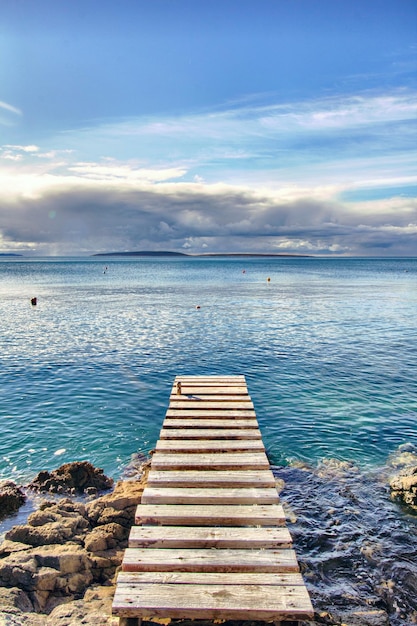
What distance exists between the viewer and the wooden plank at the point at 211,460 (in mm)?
10961

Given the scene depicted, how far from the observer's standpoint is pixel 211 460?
11.2 m

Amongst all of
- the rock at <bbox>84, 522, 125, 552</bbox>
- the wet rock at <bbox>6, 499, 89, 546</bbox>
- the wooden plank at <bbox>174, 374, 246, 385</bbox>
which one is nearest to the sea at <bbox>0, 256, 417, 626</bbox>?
the wet rock at <bbox>6, 499, 89, 546</bbox>

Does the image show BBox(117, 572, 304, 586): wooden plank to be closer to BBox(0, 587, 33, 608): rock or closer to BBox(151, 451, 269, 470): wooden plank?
→ BBox(0, 587, 33, 608): rock

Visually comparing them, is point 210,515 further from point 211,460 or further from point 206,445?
point 206,445

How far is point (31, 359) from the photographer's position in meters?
29.4

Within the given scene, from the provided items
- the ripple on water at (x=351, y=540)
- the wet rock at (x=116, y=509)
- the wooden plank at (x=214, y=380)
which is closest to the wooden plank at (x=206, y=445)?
the wet rock at (x=116, y=509)

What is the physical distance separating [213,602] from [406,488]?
29.5 ft

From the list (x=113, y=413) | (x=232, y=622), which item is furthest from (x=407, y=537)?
(x=113, y=413)

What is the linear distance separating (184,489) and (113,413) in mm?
11096

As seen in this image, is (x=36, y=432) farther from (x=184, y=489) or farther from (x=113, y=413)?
(x=184, y=489)

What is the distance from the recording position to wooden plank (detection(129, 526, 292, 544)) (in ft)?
26.7

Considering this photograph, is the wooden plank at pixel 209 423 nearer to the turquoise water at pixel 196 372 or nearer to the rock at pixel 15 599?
the turquoise water at pixel 196 372

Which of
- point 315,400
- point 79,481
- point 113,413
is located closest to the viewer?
point 79,481

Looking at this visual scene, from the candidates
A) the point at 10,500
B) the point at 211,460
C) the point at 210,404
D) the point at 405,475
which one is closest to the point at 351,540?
the point at 405,475
